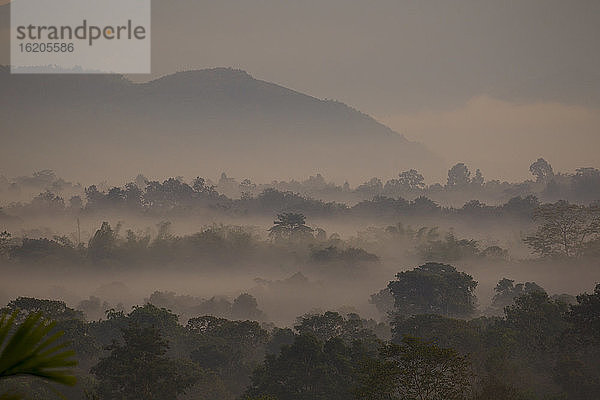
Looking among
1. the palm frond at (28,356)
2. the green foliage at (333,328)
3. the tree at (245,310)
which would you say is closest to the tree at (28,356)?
the palm frond at (28,356)

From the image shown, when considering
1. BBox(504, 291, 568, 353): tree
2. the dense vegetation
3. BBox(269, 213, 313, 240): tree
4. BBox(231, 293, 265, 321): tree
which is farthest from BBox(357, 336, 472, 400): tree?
BBox(269, 213, 313, 240): tree

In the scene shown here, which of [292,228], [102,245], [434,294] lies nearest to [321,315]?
[434,294]

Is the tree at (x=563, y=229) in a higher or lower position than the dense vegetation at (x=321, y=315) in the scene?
higher

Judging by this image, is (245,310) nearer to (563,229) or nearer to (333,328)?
(333,328)

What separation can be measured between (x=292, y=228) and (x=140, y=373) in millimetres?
121346

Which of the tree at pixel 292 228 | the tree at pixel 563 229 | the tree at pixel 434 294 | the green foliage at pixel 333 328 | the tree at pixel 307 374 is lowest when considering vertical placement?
the tree at pixel 307 374

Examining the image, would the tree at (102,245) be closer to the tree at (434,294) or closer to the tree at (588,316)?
the tree at (434,294)

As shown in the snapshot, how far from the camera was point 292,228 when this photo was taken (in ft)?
547

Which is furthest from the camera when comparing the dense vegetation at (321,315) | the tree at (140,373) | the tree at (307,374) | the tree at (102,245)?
the tree at (102,245)

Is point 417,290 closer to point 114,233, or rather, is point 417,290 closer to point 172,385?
point 172,385

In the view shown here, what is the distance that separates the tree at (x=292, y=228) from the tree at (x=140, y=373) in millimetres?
114856

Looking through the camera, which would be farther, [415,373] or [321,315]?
[321,315]

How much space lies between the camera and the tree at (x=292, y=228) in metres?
164

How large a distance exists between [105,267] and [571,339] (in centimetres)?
13206
